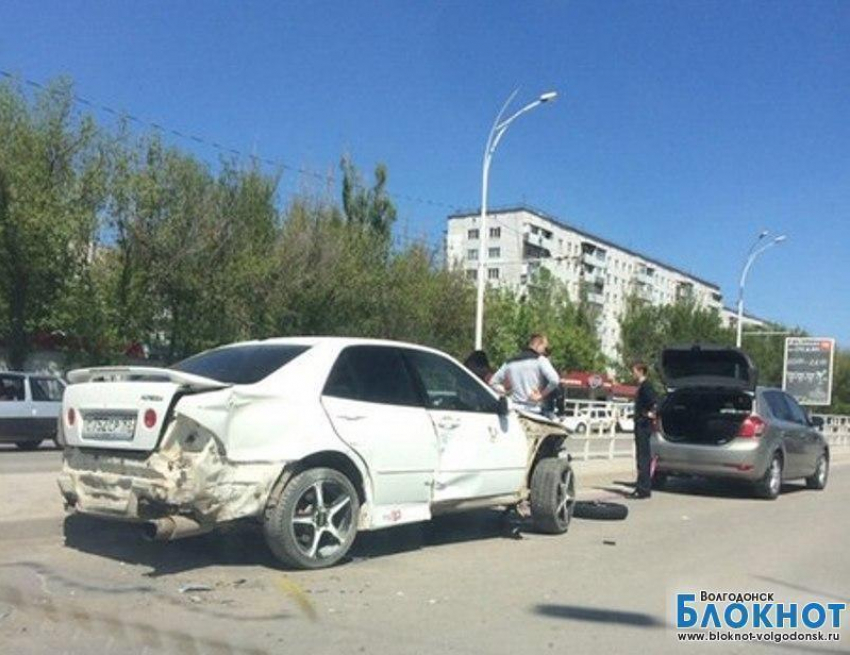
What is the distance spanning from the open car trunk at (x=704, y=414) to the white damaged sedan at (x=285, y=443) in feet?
21.7

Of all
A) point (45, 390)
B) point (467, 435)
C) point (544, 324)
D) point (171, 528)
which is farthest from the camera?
point (544, 324)

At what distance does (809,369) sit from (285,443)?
1646 inches

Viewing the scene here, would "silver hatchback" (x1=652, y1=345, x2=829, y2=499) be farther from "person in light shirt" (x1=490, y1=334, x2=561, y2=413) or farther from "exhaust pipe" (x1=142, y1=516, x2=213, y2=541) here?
"exhaust pipe" (x1=142, y1=516, x2=213, y2=541)

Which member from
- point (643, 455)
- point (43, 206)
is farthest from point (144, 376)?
point (43, 206)

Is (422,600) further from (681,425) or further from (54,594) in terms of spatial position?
(681,425)

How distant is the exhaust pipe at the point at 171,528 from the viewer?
20.6ft

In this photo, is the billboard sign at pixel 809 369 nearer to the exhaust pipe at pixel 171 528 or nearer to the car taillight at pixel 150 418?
the exhaust pipe at pixel 171 528

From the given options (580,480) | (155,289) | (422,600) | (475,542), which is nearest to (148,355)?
(155,289)

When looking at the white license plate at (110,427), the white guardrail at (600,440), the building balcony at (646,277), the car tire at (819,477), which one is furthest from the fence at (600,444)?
the building balcony at (646,277)

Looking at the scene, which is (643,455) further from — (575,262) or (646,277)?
(646,277)

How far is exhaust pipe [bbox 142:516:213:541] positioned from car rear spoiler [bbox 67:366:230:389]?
35.6 inches

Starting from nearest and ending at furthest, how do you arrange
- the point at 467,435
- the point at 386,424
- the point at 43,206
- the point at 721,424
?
the point at 386,424 < the point at 467,435 < the point at 721,424 < the point at 43,206

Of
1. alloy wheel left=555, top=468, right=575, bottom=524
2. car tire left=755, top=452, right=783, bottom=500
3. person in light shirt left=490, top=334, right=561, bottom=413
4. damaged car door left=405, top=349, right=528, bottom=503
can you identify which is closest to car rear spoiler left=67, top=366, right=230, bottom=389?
damaged car door left=405, top=349, right=528, bottom=503

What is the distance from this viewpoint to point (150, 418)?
21.2 feet
